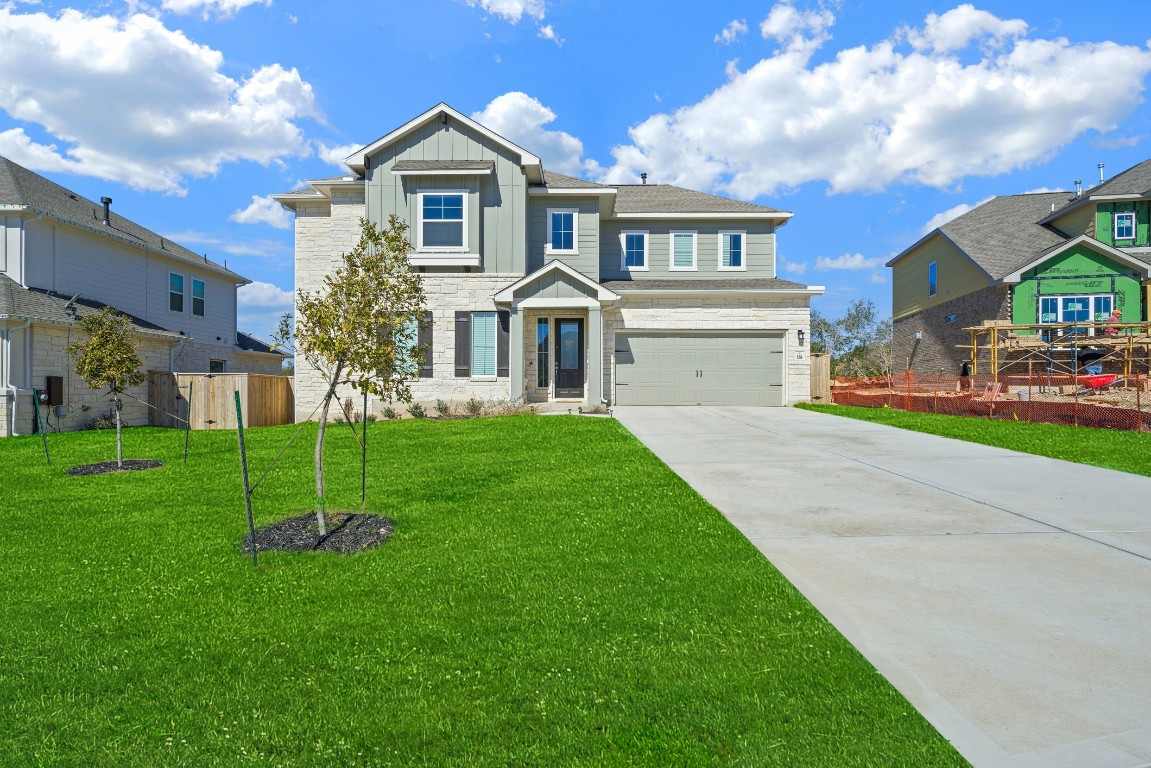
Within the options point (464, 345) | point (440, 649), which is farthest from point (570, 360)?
point (440, 649)

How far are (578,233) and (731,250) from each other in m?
5.34

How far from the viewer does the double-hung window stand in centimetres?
2261

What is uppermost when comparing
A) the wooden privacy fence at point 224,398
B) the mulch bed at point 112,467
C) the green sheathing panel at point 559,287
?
the green sheathing panel at point 559,287

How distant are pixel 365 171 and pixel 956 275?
24762 millimetres

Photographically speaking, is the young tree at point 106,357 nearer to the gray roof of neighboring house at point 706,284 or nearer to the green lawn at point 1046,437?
the gray roof of neighboring house at point 706,284

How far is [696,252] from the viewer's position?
21172mm

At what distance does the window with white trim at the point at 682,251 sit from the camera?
69.3ft

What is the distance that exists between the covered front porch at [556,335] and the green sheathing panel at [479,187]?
4.41 feet

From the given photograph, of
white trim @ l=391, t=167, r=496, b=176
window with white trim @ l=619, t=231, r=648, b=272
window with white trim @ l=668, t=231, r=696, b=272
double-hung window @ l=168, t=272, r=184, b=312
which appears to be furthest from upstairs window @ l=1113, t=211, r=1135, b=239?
double-hung window @ l=168, t=272, r=184, b=312

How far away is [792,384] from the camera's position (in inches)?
776

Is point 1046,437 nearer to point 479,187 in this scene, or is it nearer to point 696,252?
point 696,252

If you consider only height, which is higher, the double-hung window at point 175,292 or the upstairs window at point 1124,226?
the upstairs window at point 1124,226

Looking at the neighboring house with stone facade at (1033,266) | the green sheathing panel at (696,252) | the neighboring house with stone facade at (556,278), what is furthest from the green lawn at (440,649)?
the neighboring house with stone facade at (1033,266)

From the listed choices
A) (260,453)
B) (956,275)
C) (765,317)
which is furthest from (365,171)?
(956,275)
